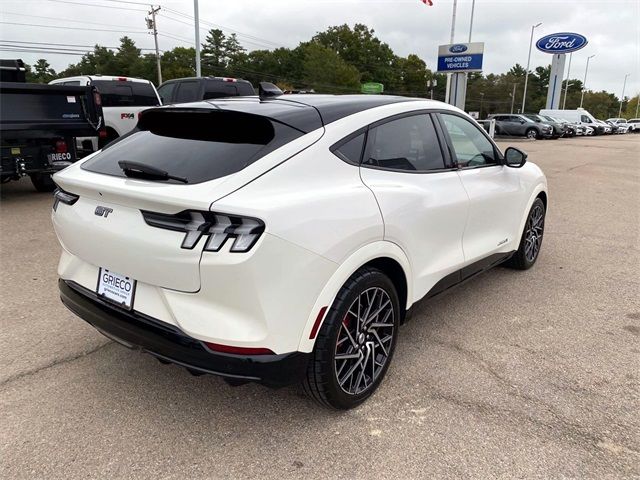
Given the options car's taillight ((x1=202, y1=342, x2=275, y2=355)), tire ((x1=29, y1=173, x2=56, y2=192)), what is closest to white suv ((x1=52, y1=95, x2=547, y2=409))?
car's taillight ((x1=202, y1=342, x2=275, y2=355))

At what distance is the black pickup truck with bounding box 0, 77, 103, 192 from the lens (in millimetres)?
7289

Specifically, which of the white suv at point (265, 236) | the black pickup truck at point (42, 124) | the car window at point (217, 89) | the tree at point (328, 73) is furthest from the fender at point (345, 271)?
the tree at point (328, 73)

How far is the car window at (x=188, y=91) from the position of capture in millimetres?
11922

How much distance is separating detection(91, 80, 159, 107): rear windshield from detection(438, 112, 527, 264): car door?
31.6ft

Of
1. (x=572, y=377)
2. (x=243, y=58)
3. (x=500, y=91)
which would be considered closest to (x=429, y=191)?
(x=572, y=377)

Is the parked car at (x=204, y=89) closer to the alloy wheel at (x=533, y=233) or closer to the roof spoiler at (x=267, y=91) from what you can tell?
the alloy wheel at (x=533, y=233)

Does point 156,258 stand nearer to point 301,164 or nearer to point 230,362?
point 230,362

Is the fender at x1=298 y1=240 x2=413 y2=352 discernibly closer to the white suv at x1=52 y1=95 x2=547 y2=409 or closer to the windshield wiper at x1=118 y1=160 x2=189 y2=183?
the white suv at x1=52 y1=95 x2=547 y2=409

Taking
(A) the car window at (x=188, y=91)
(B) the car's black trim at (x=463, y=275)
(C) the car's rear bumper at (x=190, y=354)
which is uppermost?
(A) the car window at (x=188, y=91)

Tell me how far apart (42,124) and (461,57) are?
29.3 metres

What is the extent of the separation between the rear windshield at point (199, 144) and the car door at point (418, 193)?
0.61m

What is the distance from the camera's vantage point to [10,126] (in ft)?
23.8

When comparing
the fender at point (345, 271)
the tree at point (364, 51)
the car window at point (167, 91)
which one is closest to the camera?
the fender at point (345, 271)

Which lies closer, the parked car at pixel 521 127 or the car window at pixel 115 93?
the car window at pixel 115 93
